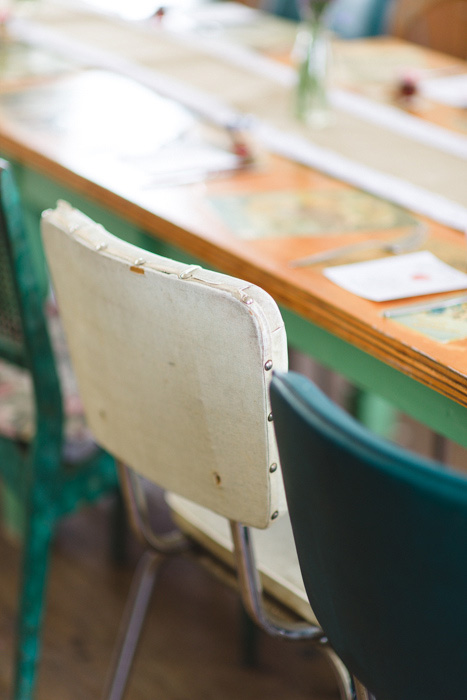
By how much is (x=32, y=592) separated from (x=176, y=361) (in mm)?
626

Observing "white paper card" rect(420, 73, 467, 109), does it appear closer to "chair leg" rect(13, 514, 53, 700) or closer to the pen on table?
the pen on table

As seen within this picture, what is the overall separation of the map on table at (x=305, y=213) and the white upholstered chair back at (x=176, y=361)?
14.2 inches

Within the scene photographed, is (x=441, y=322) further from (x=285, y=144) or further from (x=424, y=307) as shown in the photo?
(x=285, y=144)

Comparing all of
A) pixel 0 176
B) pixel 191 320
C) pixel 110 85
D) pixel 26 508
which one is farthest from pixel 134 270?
pixel 110 85

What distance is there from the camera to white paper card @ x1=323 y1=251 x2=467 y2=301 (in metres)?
1.13

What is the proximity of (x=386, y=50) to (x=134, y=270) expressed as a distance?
198 cm

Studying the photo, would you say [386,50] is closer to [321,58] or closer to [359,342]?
[321,58]

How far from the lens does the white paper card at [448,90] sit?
2.10m

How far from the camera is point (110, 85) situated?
2.10 metres

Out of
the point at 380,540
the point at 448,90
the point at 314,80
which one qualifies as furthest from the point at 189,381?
the point at 448,90

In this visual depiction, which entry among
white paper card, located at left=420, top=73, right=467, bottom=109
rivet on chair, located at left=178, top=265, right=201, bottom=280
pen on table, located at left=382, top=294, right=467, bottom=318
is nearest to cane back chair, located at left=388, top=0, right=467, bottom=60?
white paper card, located at left=420, top=73, right=467, bottom=109

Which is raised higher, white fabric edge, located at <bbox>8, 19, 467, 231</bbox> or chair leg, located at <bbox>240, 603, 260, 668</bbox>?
white fabric edge, located at <bbox>8, 19, 467, 231</bbox>

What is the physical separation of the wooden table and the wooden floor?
655 mm

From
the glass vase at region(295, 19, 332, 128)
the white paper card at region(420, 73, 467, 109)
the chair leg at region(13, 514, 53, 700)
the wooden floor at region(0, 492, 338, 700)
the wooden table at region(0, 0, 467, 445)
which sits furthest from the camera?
the white paper card at region(420, 73, 467, 109)
